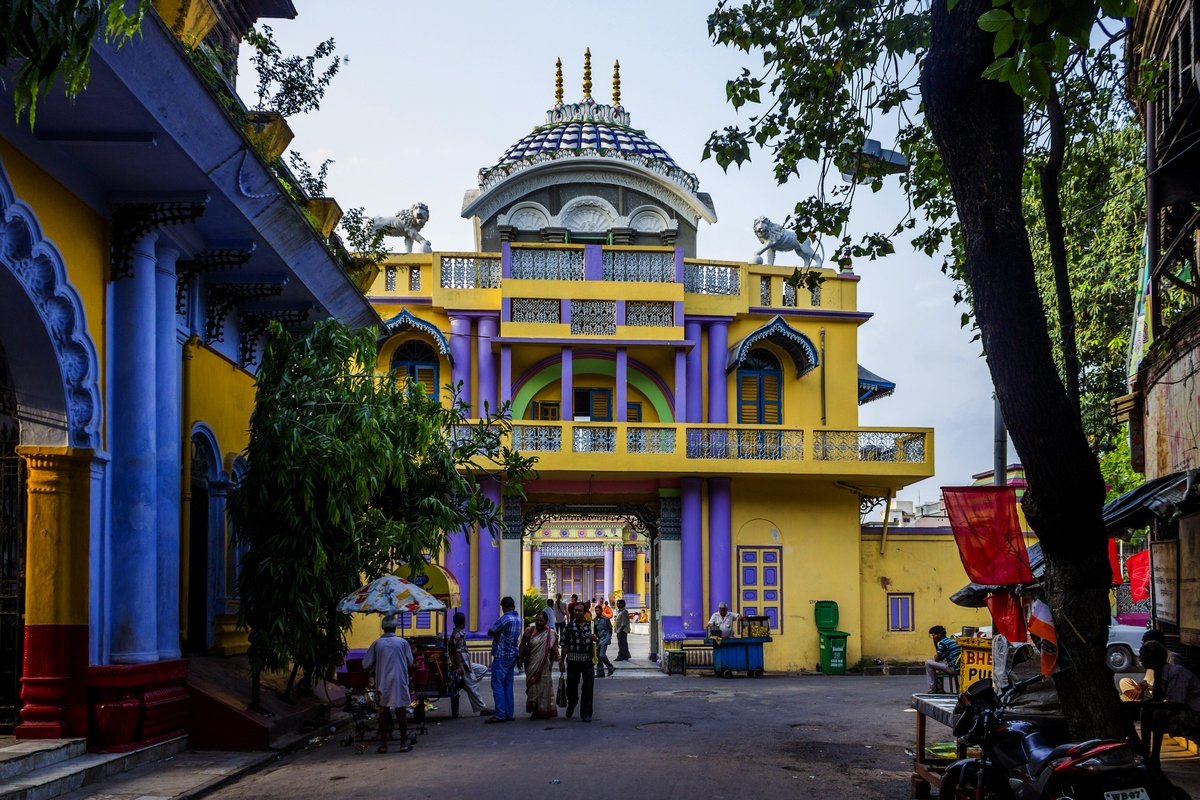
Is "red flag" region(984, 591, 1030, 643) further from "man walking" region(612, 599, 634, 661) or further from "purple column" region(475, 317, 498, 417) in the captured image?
"man walking" region(612, 599, 634, 661)

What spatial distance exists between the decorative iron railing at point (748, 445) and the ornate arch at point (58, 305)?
16.4 metres

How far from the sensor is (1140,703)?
9.52 metres

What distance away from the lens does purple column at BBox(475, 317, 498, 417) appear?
86.6 ft

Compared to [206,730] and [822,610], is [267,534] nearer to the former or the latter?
[206,730]

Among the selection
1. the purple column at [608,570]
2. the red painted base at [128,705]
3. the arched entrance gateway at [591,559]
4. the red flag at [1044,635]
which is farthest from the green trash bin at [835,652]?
the purple column at [608,570]

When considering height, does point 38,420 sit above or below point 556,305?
below

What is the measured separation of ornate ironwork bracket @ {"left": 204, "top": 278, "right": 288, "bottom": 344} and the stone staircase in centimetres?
519

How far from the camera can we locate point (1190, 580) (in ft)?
40.4

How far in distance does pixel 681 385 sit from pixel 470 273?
5.13 m

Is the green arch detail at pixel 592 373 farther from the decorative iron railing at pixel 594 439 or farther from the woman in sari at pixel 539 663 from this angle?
the woman in sari at pixel 539 663

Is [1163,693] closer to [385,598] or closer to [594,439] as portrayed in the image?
[385,598]

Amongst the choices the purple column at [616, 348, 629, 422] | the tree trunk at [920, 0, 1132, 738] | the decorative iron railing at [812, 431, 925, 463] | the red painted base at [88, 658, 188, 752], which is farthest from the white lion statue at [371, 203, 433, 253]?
the tree trunk at [920, 0, 1132, 738]

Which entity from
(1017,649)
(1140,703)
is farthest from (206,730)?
(1140,703)

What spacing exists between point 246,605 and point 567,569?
4495cm
